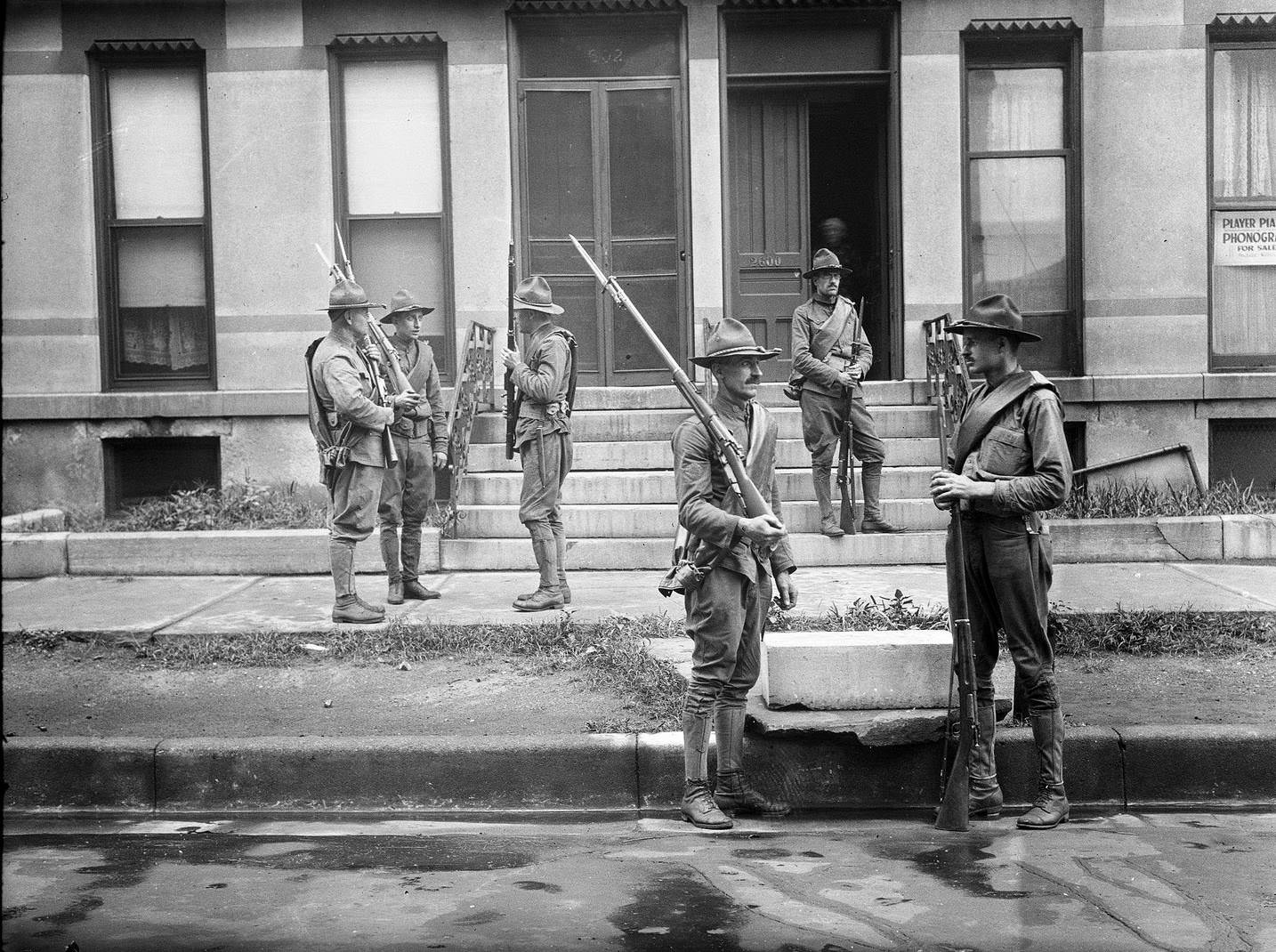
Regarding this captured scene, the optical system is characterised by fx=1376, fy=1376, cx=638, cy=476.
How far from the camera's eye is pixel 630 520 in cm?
1121

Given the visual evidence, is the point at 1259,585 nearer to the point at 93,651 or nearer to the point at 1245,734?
the point at 1245,734

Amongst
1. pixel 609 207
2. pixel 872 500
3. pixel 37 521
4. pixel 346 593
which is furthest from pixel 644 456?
pixel 37 521

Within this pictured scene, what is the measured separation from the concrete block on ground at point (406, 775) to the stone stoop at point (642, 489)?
4.61 m

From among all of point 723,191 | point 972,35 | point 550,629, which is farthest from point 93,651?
point 972,35

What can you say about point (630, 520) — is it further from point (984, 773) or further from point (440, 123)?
point (984, 773)

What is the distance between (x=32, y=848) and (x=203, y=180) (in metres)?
8.73

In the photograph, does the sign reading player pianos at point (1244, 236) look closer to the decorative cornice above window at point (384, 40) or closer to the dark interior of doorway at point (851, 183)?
the dark interior of doorway at point (851, 183)

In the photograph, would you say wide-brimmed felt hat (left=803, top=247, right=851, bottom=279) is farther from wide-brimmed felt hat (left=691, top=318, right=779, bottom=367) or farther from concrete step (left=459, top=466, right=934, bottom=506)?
wide-brimmed felt hat (left=691, top=318, right=779, bottom=367)

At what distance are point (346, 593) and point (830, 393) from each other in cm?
422

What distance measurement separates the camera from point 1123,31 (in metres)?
12.6

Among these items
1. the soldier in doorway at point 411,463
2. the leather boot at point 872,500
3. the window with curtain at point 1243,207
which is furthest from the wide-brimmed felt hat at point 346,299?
the window with curtain at point 1243,207

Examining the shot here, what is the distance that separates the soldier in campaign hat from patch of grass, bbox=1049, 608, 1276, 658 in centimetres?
261

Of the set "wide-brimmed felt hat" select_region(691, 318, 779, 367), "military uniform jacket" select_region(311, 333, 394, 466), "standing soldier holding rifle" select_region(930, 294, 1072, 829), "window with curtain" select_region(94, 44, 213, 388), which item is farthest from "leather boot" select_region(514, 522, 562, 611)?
"window with curtain" select_region(94, 44, 213, 388)

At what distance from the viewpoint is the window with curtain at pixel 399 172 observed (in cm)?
1318
